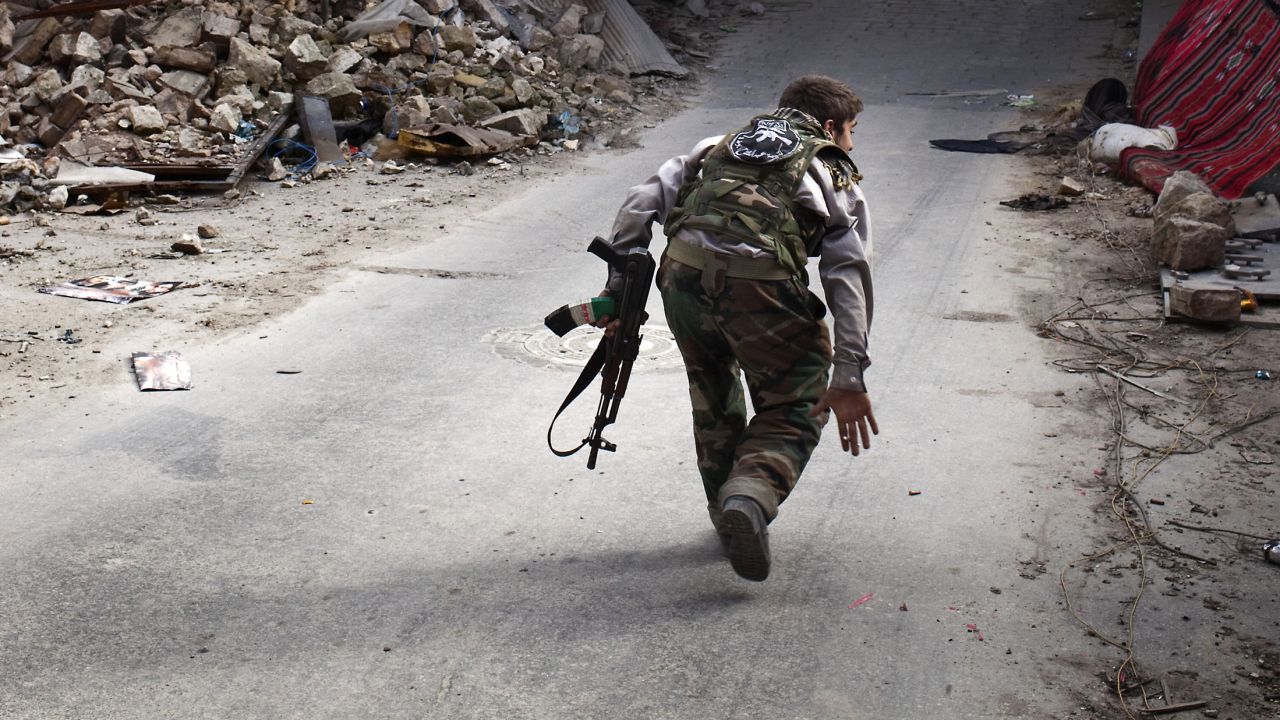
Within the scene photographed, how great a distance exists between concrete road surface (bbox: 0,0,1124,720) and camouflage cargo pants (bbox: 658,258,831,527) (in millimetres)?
460

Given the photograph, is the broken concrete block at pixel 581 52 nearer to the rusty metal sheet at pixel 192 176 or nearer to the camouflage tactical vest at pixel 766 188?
the rusty metal sheet at pixel 192 176

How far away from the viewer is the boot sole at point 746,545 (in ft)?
11.3

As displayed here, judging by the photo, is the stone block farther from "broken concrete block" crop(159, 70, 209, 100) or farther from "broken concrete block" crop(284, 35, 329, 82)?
"broken concrete block" crop(159, 70, 209, 100)

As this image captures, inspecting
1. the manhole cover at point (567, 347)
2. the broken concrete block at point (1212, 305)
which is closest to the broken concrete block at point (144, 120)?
the manhole cover at point (567, 347)

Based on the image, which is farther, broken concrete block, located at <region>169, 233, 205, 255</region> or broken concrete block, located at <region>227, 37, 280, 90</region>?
broken concrete block, located at <region>227, 37, 280, 90</region>

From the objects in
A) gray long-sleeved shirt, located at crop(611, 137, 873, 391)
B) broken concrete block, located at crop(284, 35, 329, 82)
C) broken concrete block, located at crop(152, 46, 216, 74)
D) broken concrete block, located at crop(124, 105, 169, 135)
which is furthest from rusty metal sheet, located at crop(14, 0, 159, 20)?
gray long-sleeved shirt, located at crop(611, 137, 873, 391)

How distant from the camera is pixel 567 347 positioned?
6.39 metres

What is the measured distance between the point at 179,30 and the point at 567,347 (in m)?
8.23

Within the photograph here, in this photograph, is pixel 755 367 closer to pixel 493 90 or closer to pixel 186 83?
pixel 493 90

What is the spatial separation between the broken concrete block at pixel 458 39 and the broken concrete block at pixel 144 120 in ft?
11.6

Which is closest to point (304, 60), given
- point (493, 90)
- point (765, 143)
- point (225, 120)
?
point (225, 120)

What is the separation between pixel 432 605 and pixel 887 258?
537 cm

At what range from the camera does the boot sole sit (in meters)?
3.43

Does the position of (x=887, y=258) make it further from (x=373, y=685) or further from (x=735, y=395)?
(x=373, y=685)
